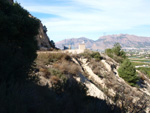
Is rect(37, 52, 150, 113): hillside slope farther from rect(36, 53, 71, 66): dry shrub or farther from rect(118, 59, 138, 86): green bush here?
rect(118, 59, 138, 86): green bush

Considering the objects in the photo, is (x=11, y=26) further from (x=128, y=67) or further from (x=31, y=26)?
(x=128, y=67)

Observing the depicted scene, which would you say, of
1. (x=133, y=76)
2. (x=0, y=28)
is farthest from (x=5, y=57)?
(x=133, y=76)

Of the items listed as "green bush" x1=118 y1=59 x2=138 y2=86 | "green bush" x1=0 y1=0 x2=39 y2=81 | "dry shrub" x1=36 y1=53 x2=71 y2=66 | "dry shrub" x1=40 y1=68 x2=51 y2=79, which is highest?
"green bush" x1=0 y1=0 x2=39 y2=81

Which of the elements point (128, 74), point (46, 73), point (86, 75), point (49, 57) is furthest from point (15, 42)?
point (128, 74)

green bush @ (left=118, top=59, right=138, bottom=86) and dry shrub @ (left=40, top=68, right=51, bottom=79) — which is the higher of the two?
dry shrub @ (left=40, top=68, right=51, bottom=79)

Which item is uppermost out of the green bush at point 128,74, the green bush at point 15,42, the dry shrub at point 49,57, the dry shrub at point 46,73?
the green bush at point 15,42

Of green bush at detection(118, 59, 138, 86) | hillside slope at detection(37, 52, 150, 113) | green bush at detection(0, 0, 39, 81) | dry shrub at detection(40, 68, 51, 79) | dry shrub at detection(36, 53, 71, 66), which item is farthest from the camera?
green bush at detection(118, 59, 138, 86)

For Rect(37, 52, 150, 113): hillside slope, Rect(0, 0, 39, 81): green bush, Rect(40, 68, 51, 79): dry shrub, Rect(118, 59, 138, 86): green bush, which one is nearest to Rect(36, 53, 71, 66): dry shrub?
Rect(37, 52, 150, 113): hillside slope

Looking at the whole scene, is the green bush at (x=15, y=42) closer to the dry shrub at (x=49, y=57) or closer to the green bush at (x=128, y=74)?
the dry shrub at (x=49, y=57)

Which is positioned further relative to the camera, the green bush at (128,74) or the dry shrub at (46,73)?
the green bush at (128,74)

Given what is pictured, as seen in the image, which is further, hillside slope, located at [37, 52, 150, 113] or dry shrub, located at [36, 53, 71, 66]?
dry shrub, located at [36, 53, 71, 66]

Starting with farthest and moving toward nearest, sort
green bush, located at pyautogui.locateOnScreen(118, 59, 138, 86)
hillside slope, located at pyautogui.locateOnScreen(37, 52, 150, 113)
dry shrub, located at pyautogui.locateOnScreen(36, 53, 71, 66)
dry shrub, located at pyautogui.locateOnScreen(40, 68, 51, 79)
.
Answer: green bush, located at pyautogui.locateOnScreen(118, 59, 138, 86), dry shrub, located at pyautogui.locateOnScreen(36, 53, 71, 66), dry shrub, located at pyautogui.locateOnScreen(40, 68, 51, 79), hillside slope, located at pyautogui.locateOnScreen(37, 52, 150, 113)

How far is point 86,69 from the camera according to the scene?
60.9 ft

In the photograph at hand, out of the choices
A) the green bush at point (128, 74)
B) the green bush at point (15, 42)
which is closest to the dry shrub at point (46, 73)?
the green bush at point (15, 42)
